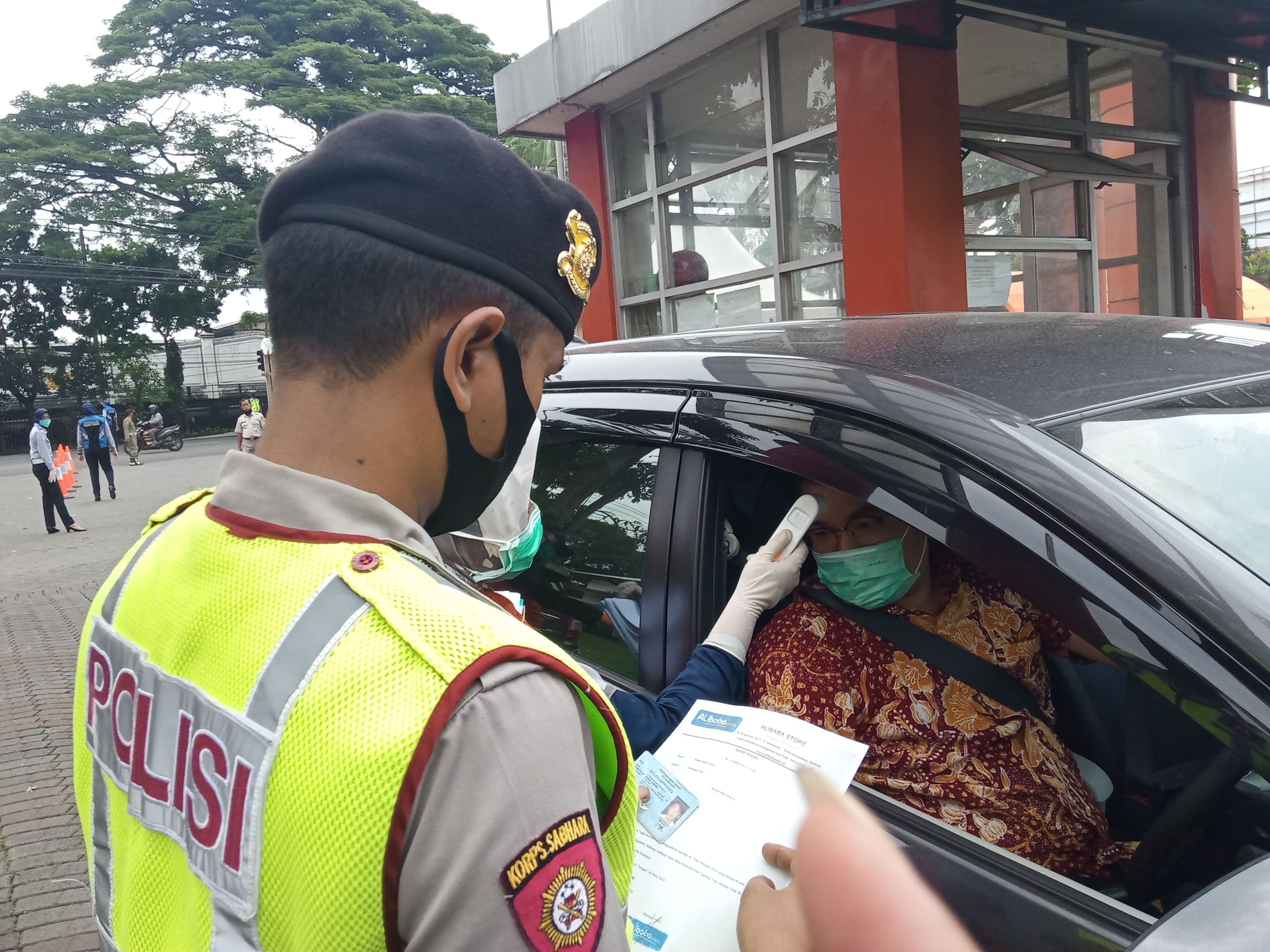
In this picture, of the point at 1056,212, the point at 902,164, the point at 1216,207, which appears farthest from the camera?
the point at 1216,207

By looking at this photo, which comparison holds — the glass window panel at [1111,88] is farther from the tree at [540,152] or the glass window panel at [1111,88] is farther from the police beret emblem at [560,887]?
the tree at [540,152]

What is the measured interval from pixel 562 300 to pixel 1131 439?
0.92 metres

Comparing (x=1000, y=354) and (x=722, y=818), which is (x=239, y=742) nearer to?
(x=722, y=818)

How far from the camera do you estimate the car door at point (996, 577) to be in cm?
119

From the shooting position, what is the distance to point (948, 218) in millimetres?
6336

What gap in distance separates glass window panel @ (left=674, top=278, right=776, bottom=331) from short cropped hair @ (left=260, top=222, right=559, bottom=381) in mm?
6694

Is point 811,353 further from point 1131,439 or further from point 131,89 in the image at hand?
point 131,89

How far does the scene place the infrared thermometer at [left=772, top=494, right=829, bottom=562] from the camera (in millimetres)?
1940

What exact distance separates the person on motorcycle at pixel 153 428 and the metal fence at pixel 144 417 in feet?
7.88

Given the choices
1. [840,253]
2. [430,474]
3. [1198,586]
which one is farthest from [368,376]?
[840,253]

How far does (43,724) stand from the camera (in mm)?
5008

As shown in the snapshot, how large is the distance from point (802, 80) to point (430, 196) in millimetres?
7019

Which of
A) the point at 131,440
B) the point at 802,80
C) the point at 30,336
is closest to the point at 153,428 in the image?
the point at 131,440

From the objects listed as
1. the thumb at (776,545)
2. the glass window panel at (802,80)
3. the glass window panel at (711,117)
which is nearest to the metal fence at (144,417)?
the glass window panel at (711,117)
